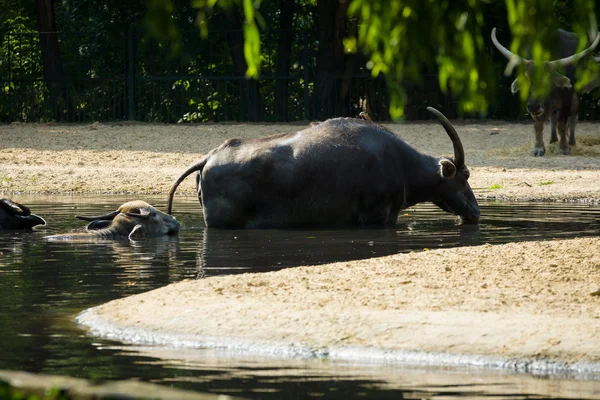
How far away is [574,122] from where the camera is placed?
21.0 metres

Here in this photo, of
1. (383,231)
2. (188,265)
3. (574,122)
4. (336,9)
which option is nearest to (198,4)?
(188,265)

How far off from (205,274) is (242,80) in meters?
18.0

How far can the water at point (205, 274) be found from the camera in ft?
19.3

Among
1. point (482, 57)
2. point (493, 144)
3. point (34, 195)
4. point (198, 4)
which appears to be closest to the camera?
point (198, 4)

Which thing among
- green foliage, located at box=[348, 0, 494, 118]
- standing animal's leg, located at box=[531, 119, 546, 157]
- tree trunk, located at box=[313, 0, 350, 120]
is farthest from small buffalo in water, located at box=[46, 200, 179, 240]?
tree trunk, located at box=[313, 0, 350, 120]

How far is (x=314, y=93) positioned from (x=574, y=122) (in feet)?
24.8

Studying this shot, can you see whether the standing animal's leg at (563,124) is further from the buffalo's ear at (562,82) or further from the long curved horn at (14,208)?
the long curved horn at (14,208)

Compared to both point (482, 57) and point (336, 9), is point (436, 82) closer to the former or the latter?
point (336, 9)

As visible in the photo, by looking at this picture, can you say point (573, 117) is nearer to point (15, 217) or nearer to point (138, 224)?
point (138, 224)

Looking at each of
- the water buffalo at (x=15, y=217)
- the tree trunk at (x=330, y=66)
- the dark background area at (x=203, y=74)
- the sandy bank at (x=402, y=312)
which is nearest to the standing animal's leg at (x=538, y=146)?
the dark background area at (x=203, y=74)

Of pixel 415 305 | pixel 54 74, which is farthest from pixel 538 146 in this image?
pixel 415 305

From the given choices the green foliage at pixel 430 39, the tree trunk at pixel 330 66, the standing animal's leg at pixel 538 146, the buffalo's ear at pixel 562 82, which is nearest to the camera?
the green foliage at pixel 430 39

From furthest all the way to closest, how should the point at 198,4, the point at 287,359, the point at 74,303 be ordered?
the point at 74,303
the point at 287,359
the point at 198,4

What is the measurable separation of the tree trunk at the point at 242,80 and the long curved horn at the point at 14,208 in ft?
47.2
